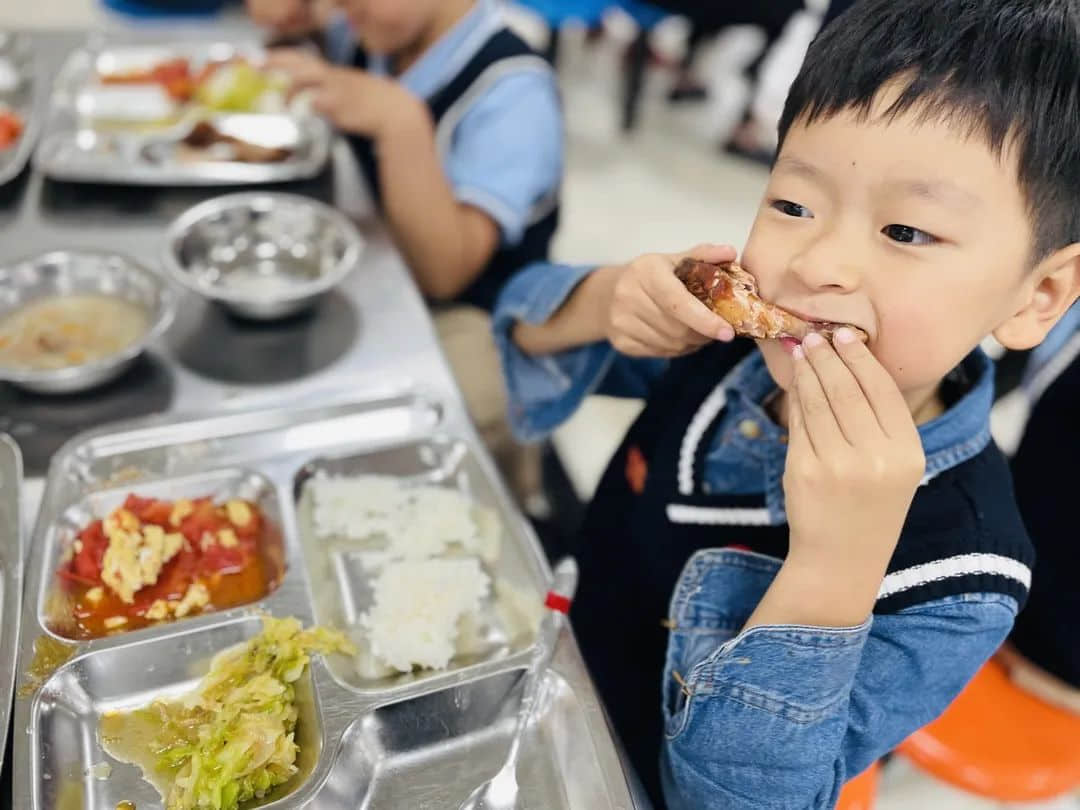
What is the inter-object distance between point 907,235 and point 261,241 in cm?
150

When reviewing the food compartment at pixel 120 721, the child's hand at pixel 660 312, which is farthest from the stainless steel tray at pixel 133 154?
the food compartment at pixel 120 721

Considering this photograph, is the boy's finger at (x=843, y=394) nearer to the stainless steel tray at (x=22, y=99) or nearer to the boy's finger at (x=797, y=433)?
A: the boy's finger at (x=797, y=433)

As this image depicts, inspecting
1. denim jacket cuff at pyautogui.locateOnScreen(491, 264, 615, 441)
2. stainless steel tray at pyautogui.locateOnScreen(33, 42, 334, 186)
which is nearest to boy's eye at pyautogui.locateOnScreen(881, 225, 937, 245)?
denim jacket cuff at pyautogui.locateOnScreen(491, 264, 615, 441)

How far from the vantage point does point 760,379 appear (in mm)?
1374

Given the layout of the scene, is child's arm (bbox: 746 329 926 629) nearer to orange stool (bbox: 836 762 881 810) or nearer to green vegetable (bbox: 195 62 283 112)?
orange stool (bbox: 836 762 881 810)

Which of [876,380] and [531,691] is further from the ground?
[876,380]

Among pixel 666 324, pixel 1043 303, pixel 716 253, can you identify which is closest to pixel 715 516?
pixel 666 324

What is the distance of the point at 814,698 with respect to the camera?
3.37 ft

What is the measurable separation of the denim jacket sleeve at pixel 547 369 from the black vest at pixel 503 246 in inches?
25.9

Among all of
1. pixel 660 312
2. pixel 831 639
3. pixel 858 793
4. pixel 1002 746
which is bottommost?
pixel 1002 746

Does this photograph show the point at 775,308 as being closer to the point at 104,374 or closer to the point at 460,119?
the point at 104,374

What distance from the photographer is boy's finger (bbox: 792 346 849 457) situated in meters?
0.99

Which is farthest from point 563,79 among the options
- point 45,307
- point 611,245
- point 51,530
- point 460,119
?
point 51,530

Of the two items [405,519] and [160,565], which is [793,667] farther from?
[160,565]
